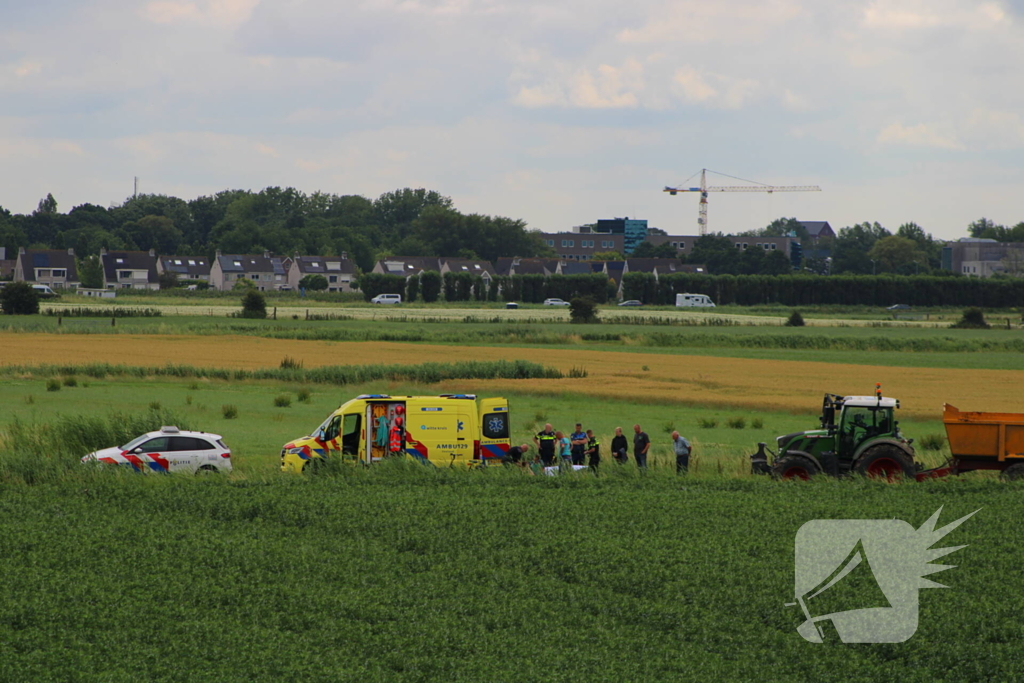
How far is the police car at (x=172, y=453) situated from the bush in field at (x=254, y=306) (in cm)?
7183

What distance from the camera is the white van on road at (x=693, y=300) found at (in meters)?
139

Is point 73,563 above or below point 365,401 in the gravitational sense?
below

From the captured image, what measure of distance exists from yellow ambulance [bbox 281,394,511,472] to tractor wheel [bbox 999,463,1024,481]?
36.2ft

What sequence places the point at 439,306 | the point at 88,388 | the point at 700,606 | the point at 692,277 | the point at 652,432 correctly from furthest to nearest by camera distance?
the point at 692,277, the point at 439,306, the point at 88,388, the point at 652,432, the point at 700,606

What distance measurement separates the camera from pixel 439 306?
13438cm

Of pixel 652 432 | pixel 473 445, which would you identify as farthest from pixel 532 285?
pixel 473 445

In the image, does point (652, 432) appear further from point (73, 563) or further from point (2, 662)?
point (2, 662)

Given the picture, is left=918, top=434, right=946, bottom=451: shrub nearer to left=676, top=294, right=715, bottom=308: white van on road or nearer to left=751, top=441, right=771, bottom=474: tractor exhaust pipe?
left=751, top=441, right=771, bottom=474: tractor exhaust pipe

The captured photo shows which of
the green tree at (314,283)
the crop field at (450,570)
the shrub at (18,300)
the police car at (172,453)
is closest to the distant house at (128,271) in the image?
the green tree at (314,283)

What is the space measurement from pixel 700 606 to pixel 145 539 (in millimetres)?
8804

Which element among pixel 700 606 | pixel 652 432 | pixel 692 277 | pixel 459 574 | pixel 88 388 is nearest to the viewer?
pixel 700 606

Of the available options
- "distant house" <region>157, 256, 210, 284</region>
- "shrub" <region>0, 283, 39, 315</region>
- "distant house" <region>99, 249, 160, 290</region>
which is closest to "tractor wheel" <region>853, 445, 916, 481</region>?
"shrub" <region>0, 283, 39, 315</region>

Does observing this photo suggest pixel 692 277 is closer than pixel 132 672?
No

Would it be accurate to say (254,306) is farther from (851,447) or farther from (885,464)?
(885,464)
